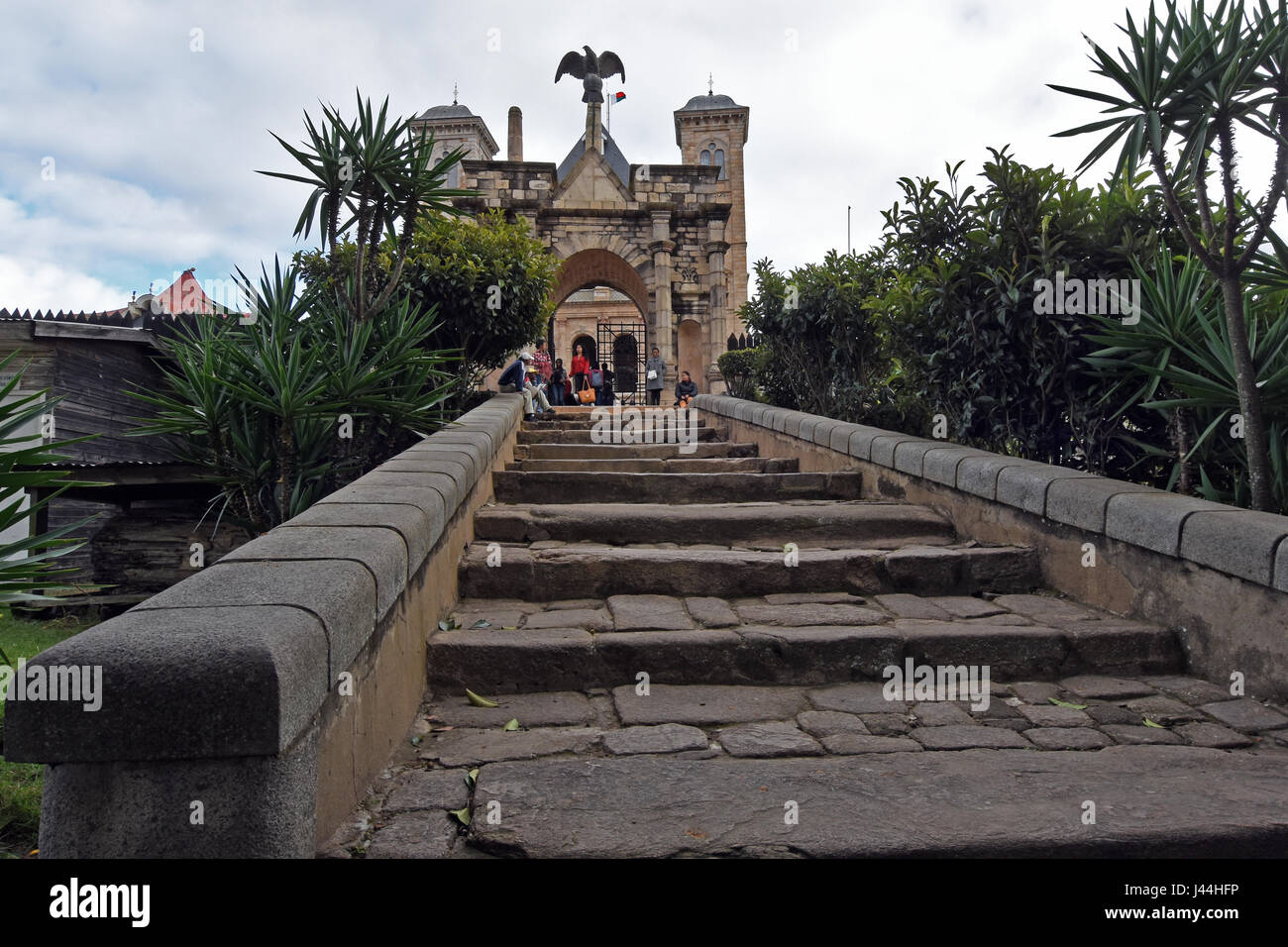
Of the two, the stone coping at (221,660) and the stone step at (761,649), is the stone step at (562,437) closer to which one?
the stone step at (761,649)

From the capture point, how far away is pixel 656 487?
5.61 metres

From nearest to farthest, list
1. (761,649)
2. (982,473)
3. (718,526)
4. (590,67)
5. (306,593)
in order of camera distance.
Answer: (306,593), (761,649), (982,473), (718,526), (590,67)

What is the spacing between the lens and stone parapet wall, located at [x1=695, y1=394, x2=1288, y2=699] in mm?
2797

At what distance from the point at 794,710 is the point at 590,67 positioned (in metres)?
25.5

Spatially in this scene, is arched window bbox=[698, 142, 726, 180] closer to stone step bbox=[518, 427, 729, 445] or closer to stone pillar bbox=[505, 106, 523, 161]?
stone pillar bbox=[505, 106, 523, 161]

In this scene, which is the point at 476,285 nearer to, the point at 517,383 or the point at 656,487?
the point at 517,383

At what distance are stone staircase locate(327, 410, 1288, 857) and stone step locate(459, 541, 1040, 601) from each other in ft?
0.03

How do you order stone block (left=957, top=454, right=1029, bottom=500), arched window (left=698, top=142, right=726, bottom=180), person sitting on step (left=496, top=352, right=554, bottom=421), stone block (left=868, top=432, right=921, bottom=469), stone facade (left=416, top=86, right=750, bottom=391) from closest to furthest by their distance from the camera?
stone block (left=957, top=454, right=1029, bottom=500) < stone block (left=868, top=432, right=921, bottom=469) < person sitting on step (left=496, top=352, right=554, bottom=421) < stone facade (left=416, top=86, right=750, bottom=391) < arched window (left=698, top=142, right=726, bottom=180)

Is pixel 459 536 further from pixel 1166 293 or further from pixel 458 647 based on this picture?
pixel 1166 293

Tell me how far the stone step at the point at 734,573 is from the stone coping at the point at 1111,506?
35 cm

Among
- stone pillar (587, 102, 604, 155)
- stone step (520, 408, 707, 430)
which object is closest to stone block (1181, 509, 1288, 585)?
stone step (520, 408, 707, 430)

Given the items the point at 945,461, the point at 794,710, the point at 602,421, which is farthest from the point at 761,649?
the point at 602,421
